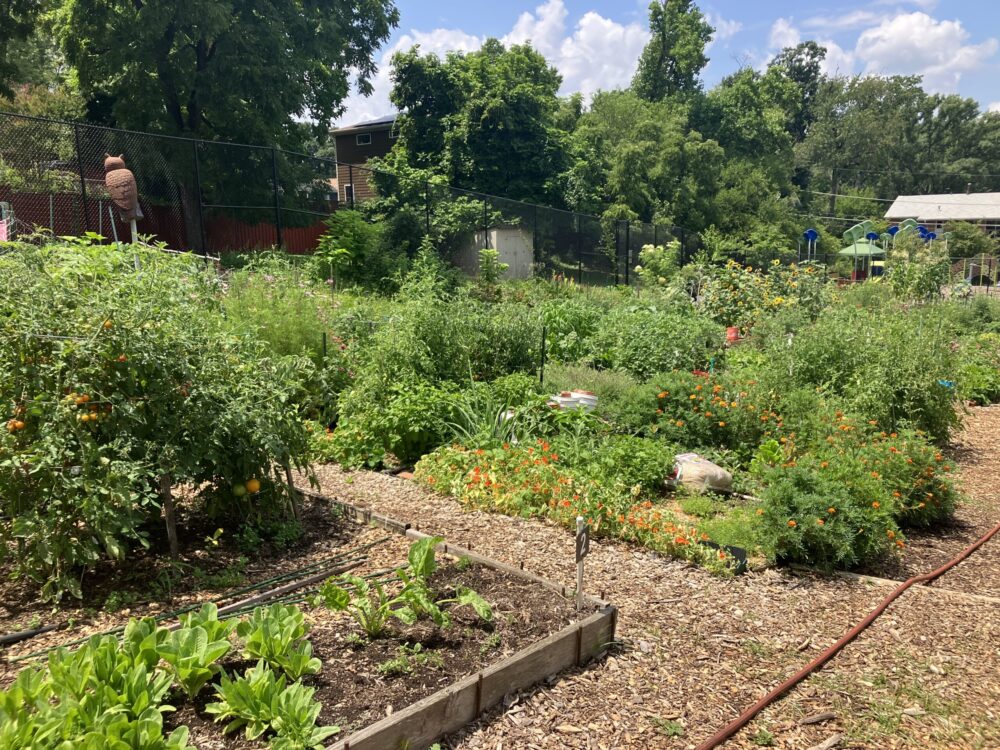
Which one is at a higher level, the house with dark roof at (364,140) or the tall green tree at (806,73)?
the tall green tree at (806,73)

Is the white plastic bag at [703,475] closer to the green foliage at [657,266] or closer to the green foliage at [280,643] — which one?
the green foliage at [280,643]

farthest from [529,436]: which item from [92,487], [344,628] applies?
[92,487]

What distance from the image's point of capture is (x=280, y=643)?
255cm

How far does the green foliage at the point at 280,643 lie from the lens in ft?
8.24

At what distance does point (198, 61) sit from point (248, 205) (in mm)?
5034

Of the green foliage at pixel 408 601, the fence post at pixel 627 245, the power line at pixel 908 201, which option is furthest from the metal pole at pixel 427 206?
the power line at pixel 908 201

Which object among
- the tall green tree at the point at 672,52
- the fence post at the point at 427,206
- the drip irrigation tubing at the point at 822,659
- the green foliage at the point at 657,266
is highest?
the tall green tree at the point at 672,52

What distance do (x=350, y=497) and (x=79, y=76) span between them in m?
18.5

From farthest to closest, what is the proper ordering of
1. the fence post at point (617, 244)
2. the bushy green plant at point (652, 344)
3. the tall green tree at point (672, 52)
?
1. the tall green tree at point (672, 52)
2. the fence post at point (617, 244)
3. the bushy green plant at point (652, 344)

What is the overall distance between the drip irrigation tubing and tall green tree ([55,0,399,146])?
56.8 feet

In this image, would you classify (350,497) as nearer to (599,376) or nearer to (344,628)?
(344,628)

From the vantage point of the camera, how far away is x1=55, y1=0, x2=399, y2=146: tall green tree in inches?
642

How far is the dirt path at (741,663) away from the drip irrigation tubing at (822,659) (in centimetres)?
4

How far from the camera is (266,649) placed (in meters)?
2.55
